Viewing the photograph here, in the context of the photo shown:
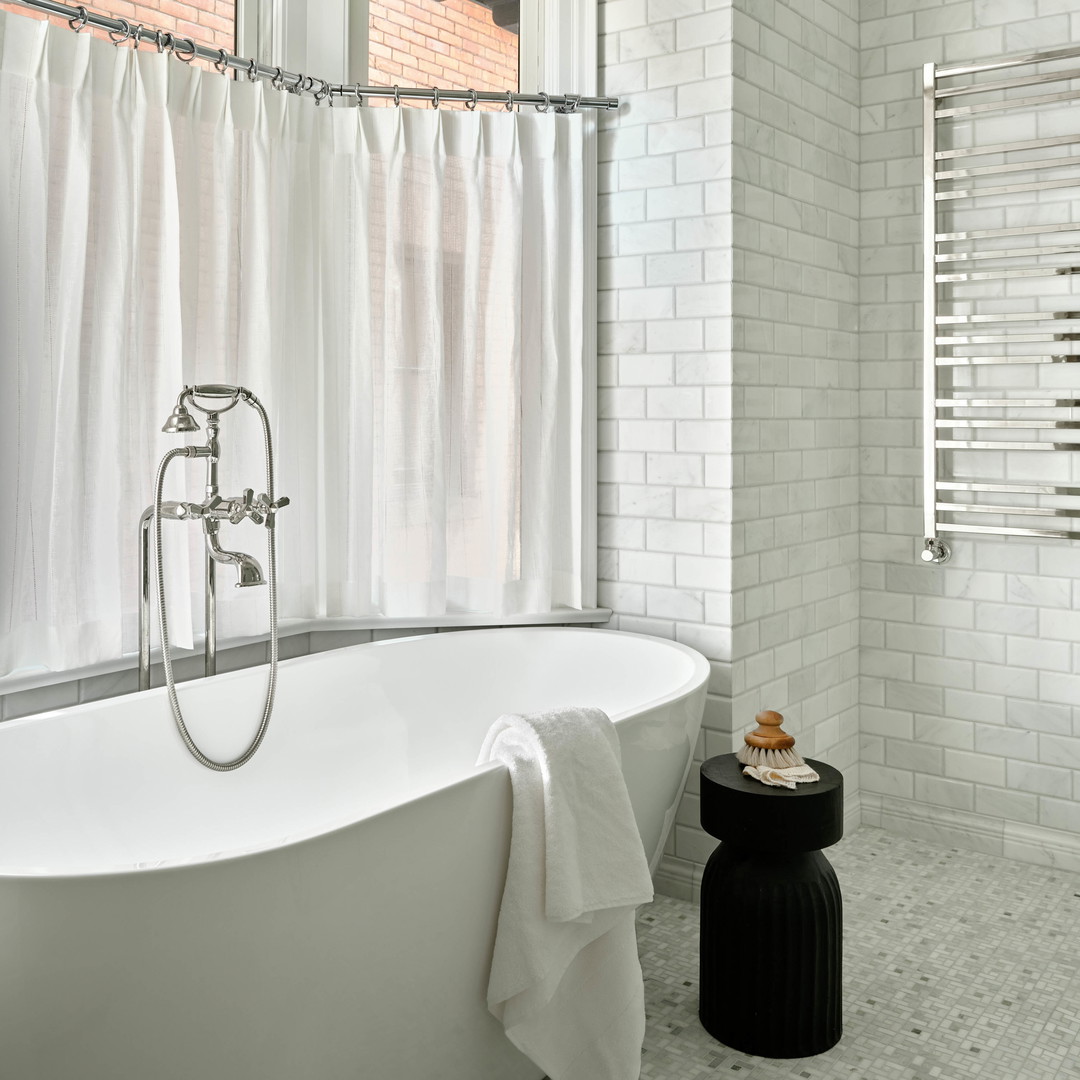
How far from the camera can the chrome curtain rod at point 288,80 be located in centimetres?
231

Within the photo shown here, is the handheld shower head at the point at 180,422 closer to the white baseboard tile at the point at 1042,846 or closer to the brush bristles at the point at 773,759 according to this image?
the brush bristles at the point at 773,759

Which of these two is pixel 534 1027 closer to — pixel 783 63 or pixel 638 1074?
pixel 638 1074

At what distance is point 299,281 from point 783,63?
1500 millimetres

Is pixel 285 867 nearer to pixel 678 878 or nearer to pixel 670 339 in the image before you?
pixel 678 878

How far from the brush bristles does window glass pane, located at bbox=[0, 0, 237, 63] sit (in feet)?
6.83

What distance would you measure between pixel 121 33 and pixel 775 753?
2.07 meters

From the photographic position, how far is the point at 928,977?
2.63 meters

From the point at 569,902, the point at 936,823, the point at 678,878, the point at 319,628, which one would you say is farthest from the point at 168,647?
the point at 936,823

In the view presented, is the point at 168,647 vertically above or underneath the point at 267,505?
underneath

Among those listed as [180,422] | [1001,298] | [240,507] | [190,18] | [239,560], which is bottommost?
[239,560]

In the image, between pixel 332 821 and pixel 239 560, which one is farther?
pixel 239 560

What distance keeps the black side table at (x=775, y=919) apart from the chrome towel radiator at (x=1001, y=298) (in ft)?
4.57

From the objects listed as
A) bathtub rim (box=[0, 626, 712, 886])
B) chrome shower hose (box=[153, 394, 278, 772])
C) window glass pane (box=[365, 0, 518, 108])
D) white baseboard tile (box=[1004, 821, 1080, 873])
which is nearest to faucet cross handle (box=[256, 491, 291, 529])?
chrome shower hose (box=[153, 394, 278, 772])

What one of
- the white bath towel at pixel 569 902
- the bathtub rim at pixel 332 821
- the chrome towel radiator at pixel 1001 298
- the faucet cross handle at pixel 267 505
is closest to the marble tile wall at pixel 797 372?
the chrome towel radiator at pixel 1001 298
